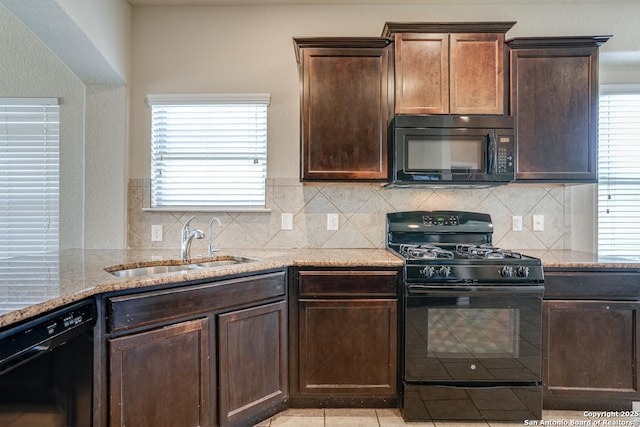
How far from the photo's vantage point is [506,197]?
2.67 meters

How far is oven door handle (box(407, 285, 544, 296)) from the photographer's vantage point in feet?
6.45

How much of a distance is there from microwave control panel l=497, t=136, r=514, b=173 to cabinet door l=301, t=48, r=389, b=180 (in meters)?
0.70

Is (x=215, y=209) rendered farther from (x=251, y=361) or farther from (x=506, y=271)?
(x=506, y=271)

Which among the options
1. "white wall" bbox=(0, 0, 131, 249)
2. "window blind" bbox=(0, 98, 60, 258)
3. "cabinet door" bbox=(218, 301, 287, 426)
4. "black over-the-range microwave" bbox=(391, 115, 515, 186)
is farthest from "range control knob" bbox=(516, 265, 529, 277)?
"window blind" bbox=(0, 98, 60, 258)

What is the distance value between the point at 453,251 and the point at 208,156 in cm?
187

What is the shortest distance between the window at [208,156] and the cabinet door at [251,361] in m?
0.98

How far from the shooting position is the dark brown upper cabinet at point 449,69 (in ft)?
7.51

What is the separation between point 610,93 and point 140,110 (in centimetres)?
354

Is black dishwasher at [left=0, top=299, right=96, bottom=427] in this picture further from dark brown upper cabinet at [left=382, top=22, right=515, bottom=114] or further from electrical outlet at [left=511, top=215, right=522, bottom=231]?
electrical outlet at [left=511, top=215, right=522, bottom=231]

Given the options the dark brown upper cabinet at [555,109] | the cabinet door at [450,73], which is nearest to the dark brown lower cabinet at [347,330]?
the cabinet door at [450,73]

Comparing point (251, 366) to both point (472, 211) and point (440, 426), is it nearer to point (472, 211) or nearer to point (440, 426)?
point (440, 426)

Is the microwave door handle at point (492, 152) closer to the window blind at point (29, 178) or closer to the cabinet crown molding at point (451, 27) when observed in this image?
the cabinet crown molding at point (451, 27)

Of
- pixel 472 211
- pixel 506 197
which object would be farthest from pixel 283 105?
pixel 506 197

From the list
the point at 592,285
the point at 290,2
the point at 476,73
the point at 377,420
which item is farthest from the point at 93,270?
the point at 592,285
